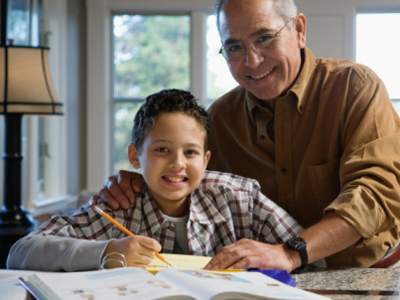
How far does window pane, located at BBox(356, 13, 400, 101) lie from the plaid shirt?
4180mm

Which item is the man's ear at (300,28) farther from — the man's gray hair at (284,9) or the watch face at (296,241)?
the watch face at (296,241)

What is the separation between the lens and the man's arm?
1375 millimetres

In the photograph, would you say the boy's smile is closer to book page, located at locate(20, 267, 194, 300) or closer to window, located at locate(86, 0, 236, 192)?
book page, located at locate(20, 267, 194, 300)

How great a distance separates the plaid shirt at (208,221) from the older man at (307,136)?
0.23 feet

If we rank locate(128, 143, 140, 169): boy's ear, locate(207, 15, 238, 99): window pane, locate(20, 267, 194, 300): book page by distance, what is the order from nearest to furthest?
1. locate(20, 267, 194, 300): book page
2. locate(128, 143, 140, 169): boy's ear
3. locate(207, 15, 238, 99): window pane

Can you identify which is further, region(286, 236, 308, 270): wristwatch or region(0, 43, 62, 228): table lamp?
region(0, 43, 62, 228): table lamp

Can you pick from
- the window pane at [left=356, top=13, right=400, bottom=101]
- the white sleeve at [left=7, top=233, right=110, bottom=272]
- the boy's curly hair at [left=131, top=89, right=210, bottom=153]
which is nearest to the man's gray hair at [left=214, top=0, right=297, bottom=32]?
the boy's curly hair at [left=131, top=89, right=210, bottom=153]

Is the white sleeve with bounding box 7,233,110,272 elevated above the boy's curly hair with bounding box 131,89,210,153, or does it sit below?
below

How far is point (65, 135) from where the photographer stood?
16.4 ft

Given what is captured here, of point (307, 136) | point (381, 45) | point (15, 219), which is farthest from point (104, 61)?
point (307, 136)

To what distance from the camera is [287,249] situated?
4.84 feet

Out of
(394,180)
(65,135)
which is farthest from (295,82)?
(65,135)

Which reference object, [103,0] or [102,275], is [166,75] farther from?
[102,275]

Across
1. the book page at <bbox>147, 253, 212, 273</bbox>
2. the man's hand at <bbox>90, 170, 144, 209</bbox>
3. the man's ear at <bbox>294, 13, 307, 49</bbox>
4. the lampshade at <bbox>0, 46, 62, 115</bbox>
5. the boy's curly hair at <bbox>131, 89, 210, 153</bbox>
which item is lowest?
the book page at <bbox>147, 253, 212, 273</bbox>
